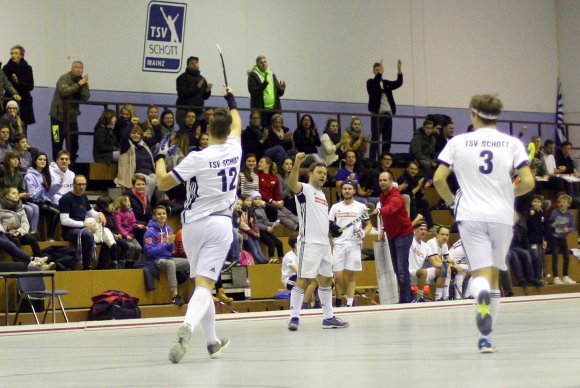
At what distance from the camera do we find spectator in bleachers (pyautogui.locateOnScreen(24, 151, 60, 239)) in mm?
18641

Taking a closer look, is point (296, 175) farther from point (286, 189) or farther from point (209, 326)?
point (286, 189)

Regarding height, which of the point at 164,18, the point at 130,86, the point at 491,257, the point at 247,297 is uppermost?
the point at 164,18

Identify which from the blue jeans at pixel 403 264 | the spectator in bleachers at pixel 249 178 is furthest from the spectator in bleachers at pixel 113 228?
the blue jeans at pixel 403 264

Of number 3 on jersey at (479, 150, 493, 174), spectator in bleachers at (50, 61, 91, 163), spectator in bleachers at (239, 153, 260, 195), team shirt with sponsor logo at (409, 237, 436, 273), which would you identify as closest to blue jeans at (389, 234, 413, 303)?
team shirt with sponsor logo at (409, 237, 436, 273)

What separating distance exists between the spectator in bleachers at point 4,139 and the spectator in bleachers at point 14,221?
54.3 inches

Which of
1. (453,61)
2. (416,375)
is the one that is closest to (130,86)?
(453,61)

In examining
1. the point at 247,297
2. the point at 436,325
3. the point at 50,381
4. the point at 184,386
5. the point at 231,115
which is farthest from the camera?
the point at 247,297

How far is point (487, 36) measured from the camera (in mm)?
31344

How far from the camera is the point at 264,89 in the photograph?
23953 mm

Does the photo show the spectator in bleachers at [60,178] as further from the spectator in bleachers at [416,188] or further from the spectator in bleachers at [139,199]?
the spectator in bleachers at [416,188]

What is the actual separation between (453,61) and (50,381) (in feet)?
80.8

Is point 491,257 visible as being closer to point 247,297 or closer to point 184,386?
point 184,386

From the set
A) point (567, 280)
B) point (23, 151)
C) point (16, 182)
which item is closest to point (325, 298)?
point (16, 182)

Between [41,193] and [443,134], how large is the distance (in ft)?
36.4
